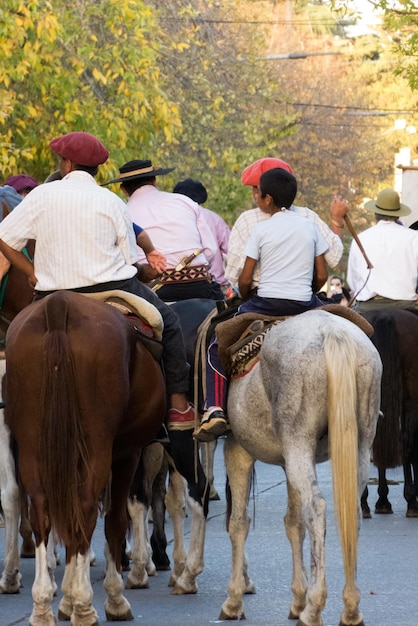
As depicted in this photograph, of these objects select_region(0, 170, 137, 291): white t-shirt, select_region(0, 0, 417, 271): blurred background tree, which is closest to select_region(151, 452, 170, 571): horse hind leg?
select_region(0, 170, 137, 291): white t-shirt

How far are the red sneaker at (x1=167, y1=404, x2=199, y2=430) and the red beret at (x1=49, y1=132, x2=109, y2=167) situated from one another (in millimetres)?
1575

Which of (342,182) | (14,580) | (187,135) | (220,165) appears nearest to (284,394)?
(14,580)

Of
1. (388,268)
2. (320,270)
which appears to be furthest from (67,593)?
(388,268)

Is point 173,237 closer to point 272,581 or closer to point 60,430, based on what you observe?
point 272,581

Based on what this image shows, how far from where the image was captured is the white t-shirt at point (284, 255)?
8602 mm

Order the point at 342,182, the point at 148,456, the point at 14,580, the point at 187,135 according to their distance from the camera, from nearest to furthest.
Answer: the point at 14,580
the point at 148,456
the point at 187,135
the point at 342,182

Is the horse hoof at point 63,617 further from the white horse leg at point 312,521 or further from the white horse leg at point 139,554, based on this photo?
the white horse leg at point 312,521

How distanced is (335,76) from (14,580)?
5801 cm

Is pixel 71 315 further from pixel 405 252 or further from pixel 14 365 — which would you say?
pixel 405 252

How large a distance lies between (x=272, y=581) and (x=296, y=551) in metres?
1.14

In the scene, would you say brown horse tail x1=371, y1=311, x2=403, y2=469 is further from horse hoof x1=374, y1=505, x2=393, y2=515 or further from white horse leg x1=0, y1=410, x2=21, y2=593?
white horse leg x1=0, y1=410, x2=21, y2=593

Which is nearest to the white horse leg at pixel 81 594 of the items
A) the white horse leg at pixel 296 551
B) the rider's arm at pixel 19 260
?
the white horse leg at pixel 296 551

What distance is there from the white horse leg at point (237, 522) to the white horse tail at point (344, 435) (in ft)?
3.16

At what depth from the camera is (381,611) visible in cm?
831
